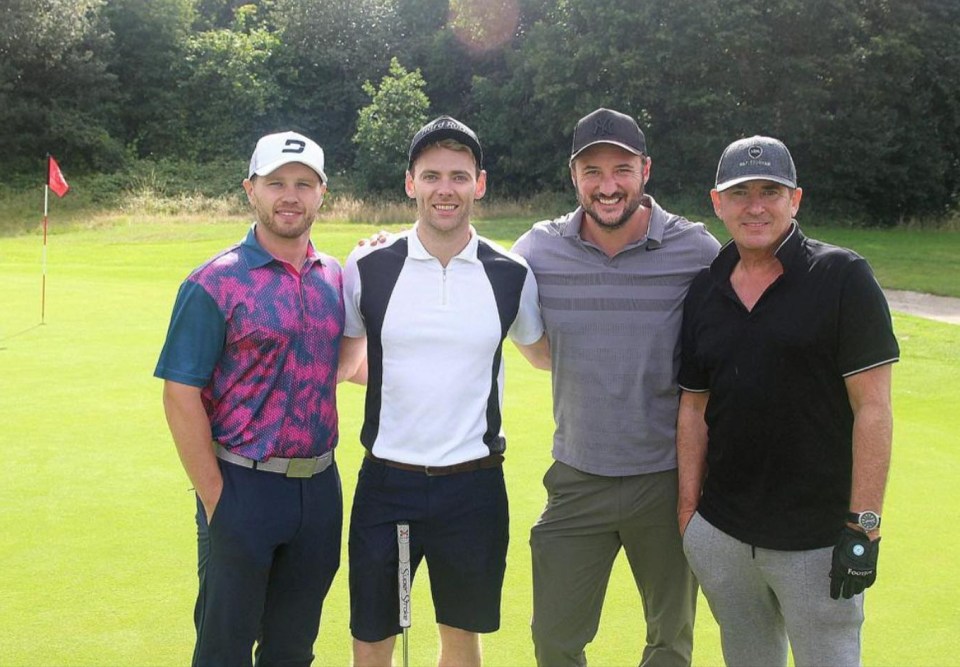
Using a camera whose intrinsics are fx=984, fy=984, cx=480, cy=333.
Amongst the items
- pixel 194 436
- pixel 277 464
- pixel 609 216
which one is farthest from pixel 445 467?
pixel 609 216

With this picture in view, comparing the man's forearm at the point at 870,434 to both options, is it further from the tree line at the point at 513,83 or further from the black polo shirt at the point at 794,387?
the tree line at the point at 513,83

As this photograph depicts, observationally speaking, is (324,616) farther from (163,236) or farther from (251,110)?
(251,110)

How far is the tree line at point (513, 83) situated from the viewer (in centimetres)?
2838

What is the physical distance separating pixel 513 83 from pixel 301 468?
102 ft

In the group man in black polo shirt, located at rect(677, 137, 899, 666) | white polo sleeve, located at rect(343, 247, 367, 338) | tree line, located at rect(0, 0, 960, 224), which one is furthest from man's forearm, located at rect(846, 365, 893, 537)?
tree line, located at rect(0, 0, 960, 224)

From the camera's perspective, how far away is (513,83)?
3284 cm

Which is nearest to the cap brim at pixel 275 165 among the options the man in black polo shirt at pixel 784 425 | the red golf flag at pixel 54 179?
the man in black polo shirt at pixel 784 425

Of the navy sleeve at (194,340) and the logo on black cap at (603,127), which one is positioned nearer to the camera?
the navy sleeve at (194,340)

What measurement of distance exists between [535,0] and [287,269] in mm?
33234

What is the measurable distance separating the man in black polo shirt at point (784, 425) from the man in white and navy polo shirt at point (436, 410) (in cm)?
66

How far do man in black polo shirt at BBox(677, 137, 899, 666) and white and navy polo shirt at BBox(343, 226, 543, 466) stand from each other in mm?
659

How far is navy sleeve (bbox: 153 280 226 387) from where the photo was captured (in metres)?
2.86

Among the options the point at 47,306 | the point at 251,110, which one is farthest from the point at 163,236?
the point at 251,110

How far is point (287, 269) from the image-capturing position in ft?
9.93
